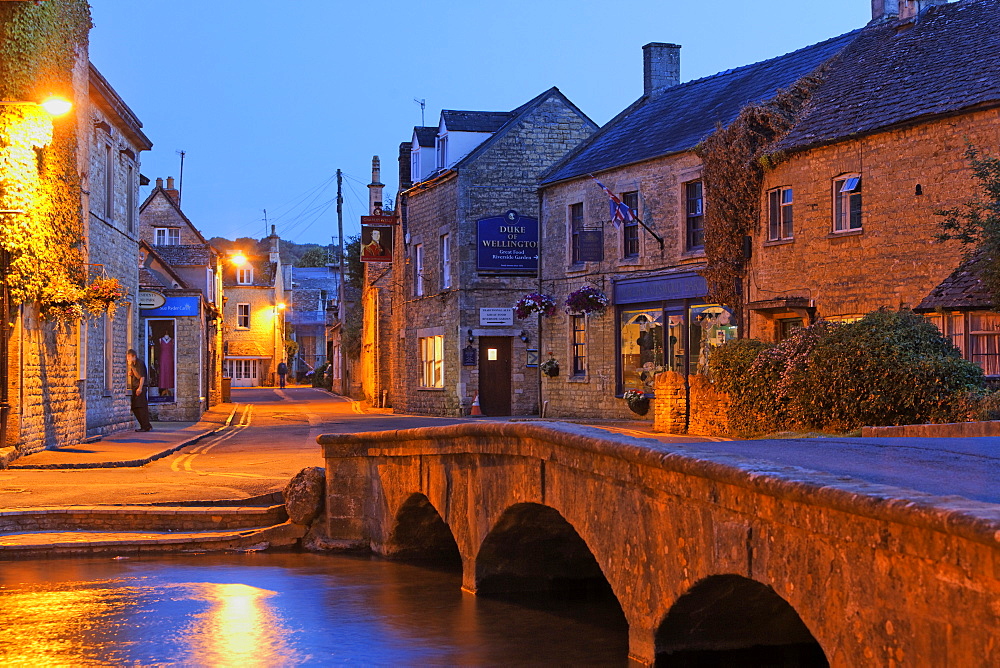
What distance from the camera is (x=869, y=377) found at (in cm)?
1598

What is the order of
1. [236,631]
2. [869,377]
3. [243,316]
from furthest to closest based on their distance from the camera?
[243,316]
[869,377]
[236,631]

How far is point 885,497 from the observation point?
432 centimetres

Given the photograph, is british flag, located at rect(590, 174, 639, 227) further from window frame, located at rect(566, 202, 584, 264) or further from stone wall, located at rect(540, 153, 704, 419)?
window frame, located at rect(566, 202, 584, 264)

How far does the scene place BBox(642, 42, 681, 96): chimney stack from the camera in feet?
112

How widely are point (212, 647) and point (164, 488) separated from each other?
6.55 metres

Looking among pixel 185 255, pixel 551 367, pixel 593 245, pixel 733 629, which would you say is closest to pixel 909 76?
pixel 593 245

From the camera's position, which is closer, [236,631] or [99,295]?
[236,631]

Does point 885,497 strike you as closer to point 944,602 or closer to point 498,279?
point 944,602

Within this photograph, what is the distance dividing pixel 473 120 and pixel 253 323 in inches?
1895

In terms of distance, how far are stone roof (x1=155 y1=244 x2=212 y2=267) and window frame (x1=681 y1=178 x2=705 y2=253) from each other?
67.7ft

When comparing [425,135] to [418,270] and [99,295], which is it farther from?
[99,295]

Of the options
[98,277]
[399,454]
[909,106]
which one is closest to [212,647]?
[399,454]

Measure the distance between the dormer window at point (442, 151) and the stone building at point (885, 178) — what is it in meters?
15.5

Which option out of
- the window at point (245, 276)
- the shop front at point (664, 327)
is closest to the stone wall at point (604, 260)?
the shop front at point (664, 327)
